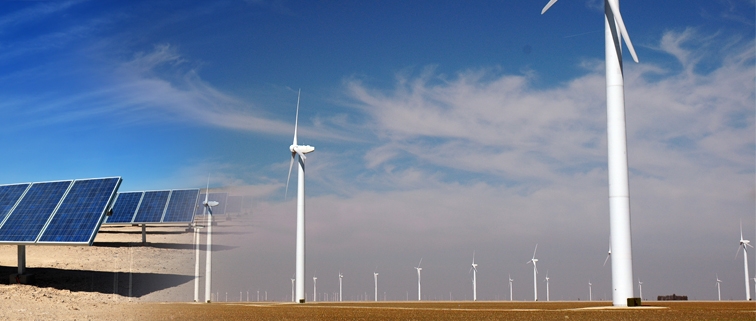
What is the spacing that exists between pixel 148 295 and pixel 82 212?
6.59m

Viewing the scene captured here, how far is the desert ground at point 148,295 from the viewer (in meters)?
27.4

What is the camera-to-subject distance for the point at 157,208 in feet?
198

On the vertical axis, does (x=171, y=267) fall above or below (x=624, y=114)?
below

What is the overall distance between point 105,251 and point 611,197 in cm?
4347

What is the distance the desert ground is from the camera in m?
27.4

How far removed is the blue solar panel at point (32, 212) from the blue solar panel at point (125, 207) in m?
17.7

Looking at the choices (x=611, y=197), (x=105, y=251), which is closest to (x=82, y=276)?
(x=105, y=251)

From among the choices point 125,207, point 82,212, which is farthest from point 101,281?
point 125,207

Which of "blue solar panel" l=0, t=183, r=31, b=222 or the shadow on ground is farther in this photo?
"blue solar panel" l=0, t=183, r=31, b=222

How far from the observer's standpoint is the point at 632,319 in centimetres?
2222

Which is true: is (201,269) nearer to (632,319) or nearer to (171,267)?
(171,267)

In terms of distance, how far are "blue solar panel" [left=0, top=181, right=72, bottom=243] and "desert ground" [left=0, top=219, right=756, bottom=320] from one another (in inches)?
125

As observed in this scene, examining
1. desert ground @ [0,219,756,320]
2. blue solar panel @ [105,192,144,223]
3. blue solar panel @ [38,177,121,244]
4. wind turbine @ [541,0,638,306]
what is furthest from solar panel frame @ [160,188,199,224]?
wind turbine @ [541,0,638,306]

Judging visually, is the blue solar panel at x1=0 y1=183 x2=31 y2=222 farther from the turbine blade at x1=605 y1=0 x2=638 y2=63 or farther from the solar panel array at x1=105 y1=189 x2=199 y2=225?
the turbine blade at x1=605 y1=0 x2=638 y2=63
